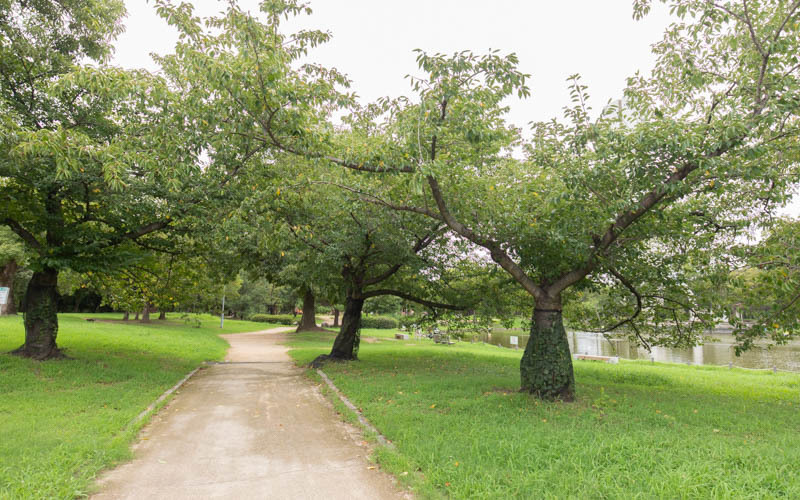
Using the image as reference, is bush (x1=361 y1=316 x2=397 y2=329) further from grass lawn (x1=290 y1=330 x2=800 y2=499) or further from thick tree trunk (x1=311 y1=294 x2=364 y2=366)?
grass lawn (x1=290 y1=330 x2=800 y2=499)

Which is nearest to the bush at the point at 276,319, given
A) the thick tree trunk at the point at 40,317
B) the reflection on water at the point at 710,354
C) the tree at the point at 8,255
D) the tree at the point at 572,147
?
the tree at the point at 8,255

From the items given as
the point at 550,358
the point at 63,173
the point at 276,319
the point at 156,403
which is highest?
the point at 63,173

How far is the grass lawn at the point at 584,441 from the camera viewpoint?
3.97 metres

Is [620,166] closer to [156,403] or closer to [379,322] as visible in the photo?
[156,403]

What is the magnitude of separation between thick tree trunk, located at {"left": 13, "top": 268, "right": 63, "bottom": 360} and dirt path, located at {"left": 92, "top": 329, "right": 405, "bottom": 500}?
484 centimetres

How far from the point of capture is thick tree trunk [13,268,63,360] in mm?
10758

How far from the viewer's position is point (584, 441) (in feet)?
16.9

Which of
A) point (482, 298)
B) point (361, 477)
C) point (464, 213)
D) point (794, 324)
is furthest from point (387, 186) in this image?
point (794, 324)

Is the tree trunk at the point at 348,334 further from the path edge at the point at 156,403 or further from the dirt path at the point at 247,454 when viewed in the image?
the dirt path at the point at 247,454

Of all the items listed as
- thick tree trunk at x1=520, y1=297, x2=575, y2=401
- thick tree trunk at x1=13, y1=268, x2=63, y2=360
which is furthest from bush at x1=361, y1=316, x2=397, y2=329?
thick tree trunk at x1=520, y1=297, x2=575, y2=401

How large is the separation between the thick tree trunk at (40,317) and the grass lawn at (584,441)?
24.3ft

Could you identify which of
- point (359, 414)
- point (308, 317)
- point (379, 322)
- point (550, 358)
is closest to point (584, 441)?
point (550, 358)

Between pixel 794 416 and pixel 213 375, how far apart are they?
1187cm

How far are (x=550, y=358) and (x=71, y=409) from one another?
25.4 ft
